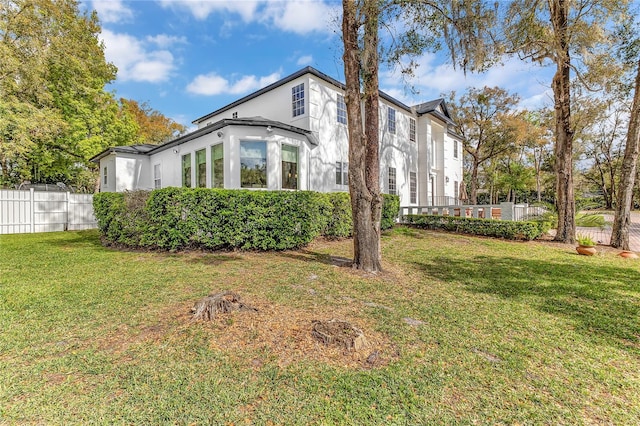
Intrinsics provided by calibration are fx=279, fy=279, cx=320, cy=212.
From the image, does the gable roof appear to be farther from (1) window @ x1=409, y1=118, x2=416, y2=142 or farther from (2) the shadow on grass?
(2) the shadow on grass

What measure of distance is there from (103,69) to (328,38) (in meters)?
21.5

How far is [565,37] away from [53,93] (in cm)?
2584

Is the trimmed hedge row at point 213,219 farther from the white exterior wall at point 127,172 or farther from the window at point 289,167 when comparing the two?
the white exterior wall at point 127,172

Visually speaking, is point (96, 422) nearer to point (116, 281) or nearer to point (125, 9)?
point (116, 281)

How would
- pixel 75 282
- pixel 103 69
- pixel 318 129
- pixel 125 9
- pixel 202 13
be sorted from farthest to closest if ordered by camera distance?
1. pixel 103 69
2. pixel 318 129
3. pixel 202 13
4. pixel 125 9
5. pixel 75 282

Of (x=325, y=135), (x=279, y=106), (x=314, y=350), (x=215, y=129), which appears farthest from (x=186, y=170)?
(x=314, y=350)

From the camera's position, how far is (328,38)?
240 inches

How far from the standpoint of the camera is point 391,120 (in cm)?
1612

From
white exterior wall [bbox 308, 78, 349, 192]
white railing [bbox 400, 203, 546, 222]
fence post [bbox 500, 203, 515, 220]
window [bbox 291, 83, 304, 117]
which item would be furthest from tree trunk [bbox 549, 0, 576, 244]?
window [bbox 291, 83, 304, 117]

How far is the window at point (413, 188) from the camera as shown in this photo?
17723mm

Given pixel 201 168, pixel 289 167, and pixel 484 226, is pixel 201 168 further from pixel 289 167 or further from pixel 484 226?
pixel 484 226

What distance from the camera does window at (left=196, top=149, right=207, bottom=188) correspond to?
36.9ft

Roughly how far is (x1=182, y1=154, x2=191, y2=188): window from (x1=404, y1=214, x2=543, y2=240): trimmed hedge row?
1048 cm

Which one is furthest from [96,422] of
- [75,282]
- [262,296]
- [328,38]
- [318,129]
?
[318,129]
